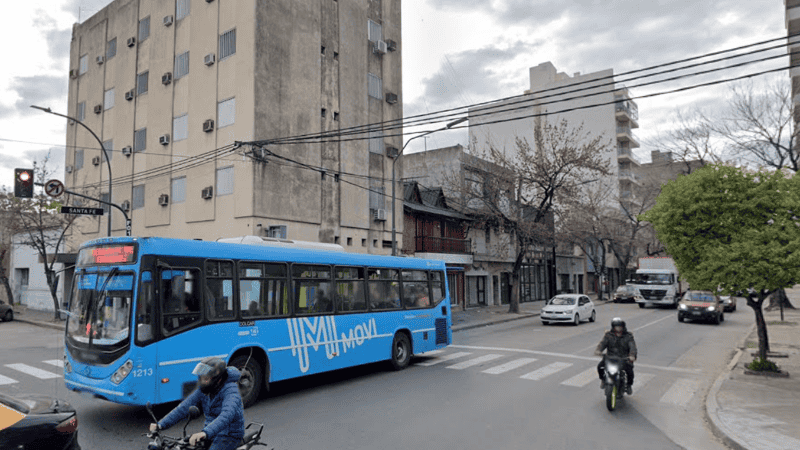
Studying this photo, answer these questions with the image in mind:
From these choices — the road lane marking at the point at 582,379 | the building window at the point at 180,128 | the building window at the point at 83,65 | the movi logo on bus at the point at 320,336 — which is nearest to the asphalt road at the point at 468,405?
the road lane marking at the point at 582,379

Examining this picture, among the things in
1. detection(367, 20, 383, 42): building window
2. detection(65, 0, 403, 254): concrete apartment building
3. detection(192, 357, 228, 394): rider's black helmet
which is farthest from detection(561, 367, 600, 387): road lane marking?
detection(367, 20, 383, 42): building window

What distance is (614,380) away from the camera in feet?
30.7

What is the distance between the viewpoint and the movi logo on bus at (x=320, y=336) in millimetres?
10641

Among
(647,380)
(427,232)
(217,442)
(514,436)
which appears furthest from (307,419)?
(427,232)

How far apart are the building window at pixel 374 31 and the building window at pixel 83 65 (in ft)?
67.2

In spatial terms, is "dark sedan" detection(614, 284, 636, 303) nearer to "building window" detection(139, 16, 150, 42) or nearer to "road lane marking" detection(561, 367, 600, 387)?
"road lane marking" detection(561, 367, 600, 387)

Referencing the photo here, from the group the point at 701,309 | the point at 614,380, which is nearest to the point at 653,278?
the point at 701,309

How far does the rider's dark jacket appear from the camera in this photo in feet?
32.6

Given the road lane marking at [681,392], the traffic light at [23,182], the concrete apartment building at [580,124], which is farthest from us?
the concrete apartment building at [580,124]

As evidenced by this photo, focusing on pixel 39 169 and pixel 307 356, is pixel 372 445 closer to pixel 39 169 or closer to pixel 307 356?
pixel 307 356

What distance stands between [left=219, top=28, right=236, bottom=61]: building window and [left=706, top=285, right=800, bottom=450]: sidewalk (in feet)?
75.9

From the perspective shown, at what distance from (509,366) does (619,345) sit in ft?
14.4

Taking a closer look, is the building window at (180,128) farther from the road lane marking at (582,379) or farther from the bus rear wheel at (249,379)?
the road lane marking at (582,379)

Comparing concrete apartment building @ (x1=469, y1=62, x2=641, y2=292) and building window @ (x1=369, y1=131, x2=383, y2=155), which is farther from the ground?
concrete apartment building @ (x1=469, y1=62, x2=641, y2=292)
